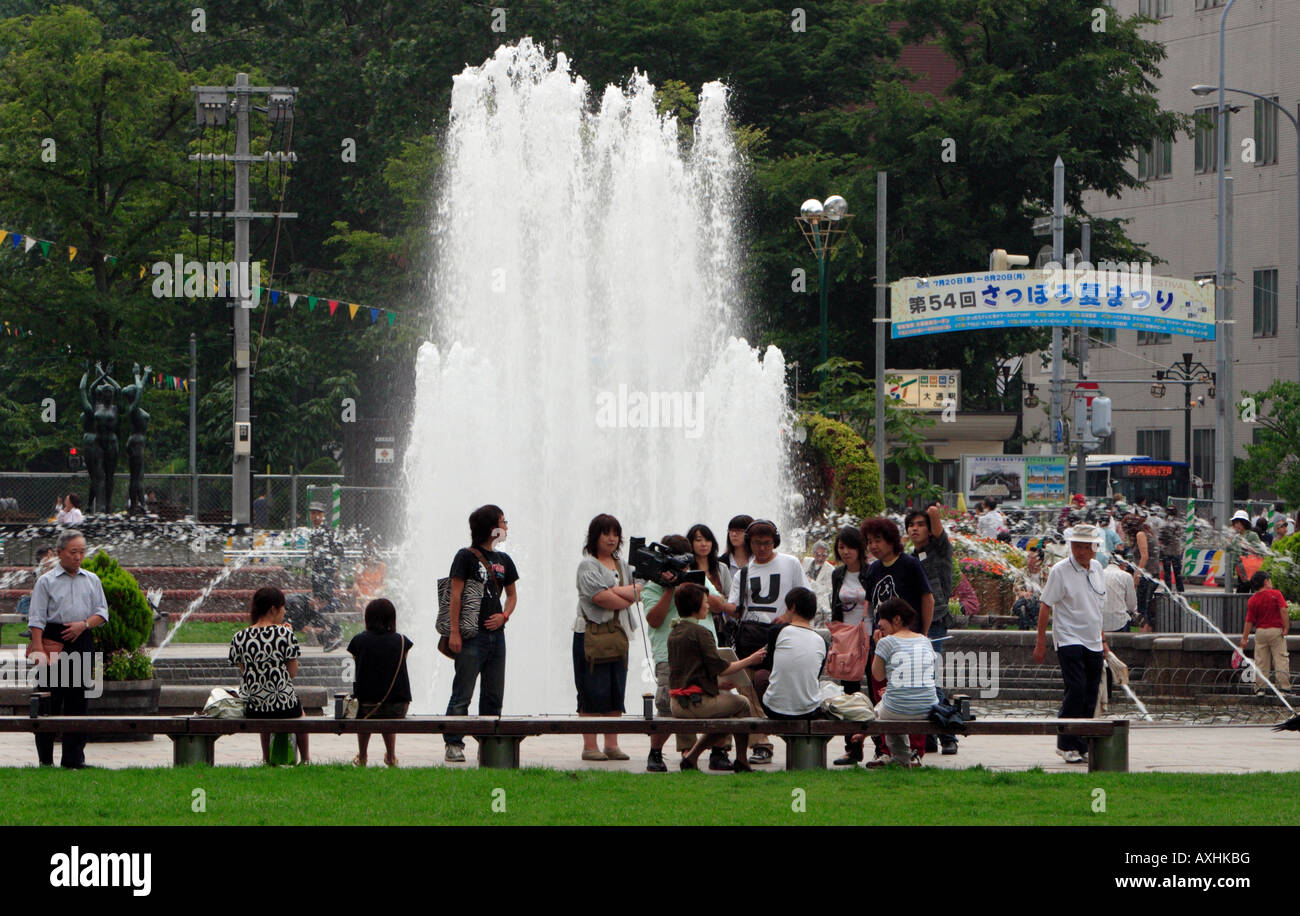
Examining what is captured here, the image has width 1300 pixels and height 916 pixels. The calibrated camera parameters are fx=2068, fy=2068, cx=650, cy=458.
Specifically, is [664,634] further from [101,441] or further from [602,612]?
[101,441]

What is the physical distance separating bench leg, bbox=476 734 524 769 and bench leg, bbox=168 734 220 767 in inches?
61.1

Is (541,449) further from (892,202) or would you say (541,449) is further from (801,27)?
(801,27)

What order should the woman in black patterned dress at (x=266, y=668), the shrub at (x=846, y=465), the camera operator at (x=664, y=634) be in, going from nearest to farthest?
1. the woman in black patterned dress at (x=266, y=668)
2. the camera operator at (x=664, y=634)
3. the shrub at (x=846, y=465)

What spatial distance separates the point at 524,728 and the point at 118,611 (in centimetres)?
359

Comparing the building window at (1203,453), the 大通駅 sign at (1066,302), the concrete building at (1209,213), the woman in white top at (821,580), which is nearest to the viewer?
the woman in white top at (821,580)

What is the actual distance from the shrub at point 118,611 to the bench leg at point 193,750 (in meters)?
2.19

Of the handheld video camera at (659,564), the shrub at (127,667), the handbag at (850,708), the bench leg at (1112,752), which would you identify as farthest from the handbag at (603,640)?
the shrub at (127,667)

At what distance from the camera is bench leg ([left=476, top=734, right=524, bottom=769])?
11859 millimetres

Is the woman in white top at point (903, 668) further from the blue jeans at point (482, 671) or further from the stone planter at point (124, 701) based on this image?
the stone planter at point (124, 701)

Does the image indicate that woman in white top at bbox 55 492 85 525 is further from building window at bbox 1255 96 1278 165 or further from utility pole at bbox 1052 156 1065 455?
building window at bbox 1255 96 1278 165

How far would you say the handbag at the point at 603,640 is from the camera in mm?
12562

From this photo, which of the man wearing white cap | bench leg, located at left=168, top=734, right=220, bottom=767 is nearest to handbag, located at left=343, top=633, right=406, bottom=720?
bench leg, located at left=168, top=734, right=220, bottom=767

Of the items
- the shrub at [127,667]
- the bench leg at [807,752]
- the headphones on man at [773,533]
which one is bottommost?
the bench leg at [807,752]

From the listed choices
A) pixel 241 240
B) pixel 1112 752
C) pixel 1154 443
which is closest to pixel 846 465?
pixel 241 240
